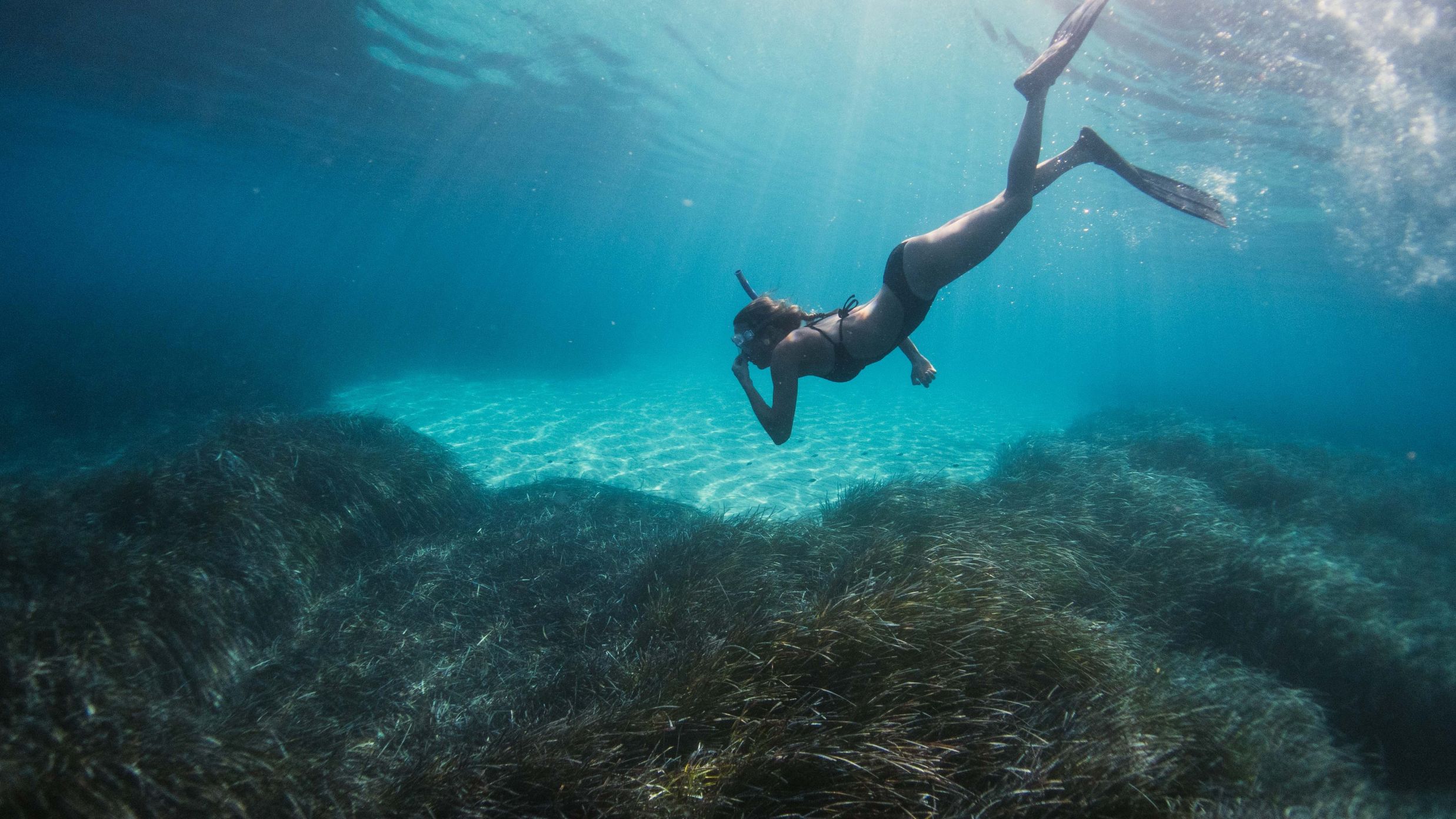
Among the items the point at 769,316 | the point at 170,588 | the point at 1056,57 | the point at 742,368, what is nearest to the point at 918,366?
the point at 769,316

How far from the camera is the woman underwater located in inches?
161

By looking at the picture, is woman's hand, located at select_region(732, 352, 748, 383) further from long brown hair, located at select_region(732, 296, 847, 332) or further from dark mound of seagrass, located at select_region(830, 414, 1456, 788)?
dark mound of seagrass, located at select_region(830, 414, 1456, 788)

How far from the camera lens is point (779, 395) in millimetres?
4266

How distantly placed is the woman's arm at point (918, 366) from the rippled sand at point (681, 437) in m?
3.08

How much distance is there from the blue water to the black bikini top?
14.7 meters

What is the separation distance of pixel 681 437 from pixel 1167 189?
12.6 metres

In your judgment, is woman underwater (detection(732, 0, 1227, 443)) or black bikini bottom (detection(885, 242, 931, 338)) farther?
black bikini bottom (detection(885, 242, 931, 338))

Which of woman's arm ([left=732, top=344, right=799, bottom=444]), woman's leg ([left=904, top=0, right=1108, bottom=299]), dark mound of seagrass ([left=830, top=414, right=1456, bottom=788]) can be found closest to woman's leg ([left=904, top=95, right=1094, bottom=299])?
woman's leg ([left=904, top=0, right=1108, bottom=299])

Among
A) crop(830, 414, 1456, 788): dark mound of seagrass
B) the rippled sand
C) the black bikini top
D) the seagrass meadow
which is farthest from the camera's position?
the rippled sand

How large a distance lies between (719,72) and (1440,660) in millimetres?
22512

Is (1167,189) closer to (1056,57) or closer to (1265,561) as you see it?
(1056,57)

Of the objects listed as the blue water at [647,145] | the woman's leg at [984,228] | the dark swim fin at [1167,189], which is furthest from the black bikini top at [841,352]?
the blue water at [647,145]

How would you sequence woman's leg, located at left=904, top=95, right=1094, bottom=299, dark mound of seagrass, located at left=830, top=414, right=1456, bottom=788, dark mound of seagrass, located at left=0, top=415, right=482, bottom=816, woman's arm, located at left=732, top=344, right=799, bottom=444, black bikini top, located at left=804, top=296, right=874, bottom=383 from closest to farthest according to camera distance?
dark mound of seagrass, located at left=0, top=415, right=482, bottom=816 < woman's leg, located at left=904, top=95, right=1094, bottom=299 < woman's arm, located at left=732, top=344, right=799, bottom=444 < black bikini top, located at left=804, top=296, right=874, bottom=383 < dark mound of seagrass, located at left=830, top=414, right=1456, bottom=788

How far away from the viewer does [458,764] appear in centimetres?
271
